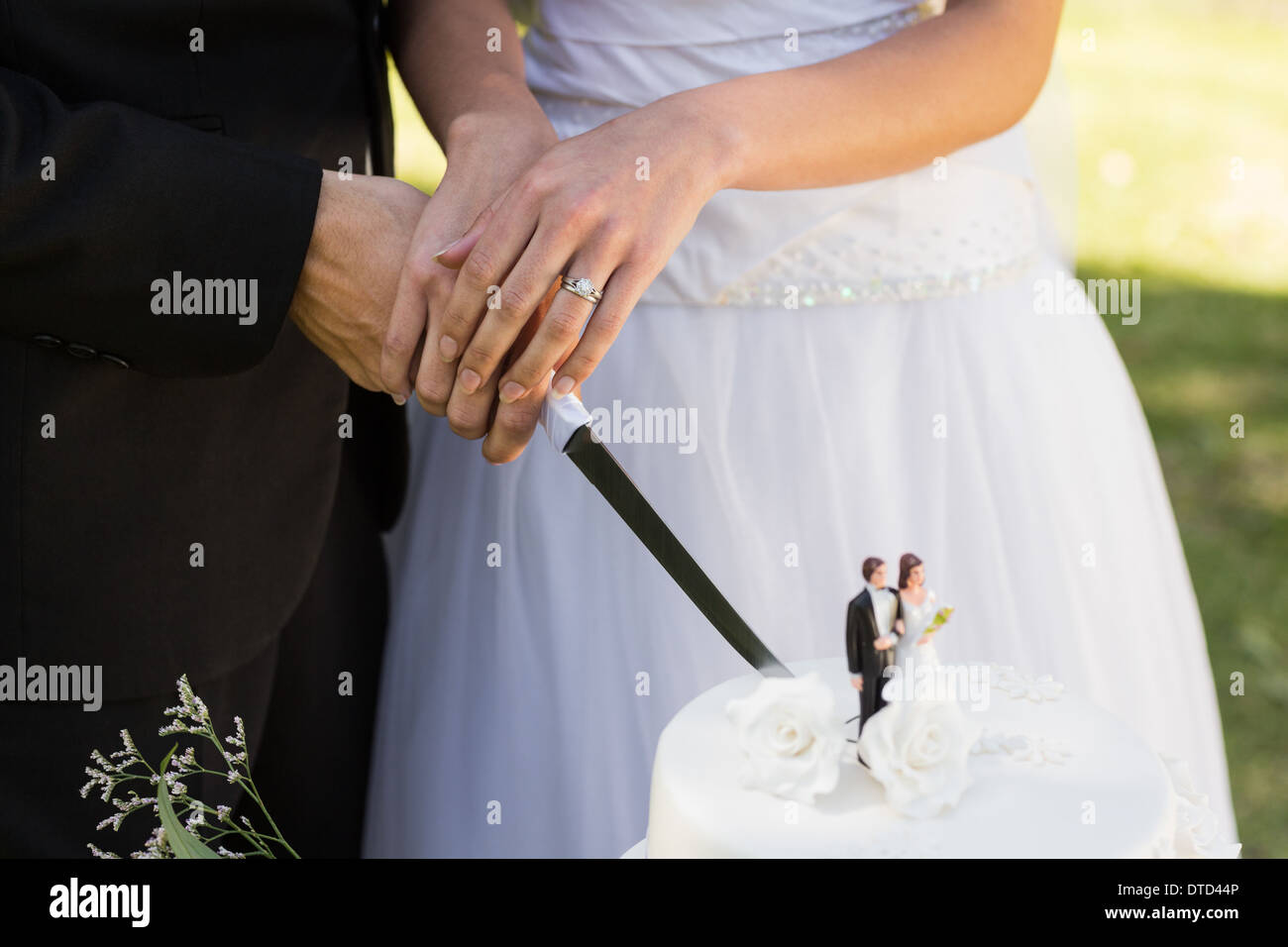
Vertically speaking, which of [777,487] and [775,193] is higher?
[775,193]

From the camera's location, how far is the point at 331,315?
3.95 feet

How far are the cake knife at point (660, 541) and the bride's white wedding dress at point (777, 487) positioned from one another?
0.44m

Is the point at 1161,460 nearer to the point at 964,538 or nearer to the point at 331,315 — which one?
the point at 964,538

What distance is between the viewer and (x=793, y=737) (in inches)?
32.8

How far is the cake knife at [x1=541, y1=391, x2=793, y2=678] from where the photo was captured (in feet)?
3.10

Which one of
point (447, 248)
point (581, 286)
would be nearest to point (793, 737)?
point (581, 286)

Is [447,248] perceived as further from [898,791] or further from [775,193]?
[898,791]

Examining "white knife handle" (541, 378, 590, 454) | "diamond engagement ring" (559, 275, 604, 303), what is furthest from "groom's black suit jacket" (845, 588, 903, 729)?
"diamond engagement ring" (559, 275, 604, 303)

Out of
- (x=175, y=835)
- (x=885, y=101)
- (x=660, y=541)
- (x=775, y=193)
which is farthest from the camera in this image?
(x=775, y=193)

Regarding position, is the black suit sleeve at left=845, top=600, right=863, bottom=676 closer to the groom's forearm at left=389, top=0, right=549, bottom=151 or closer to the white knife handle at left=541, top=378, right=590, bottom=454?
the white knife handle at left=541, top=378, right=590, bottom=454

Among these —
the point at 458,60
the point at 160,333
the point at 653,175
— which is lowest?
the point at 160,333

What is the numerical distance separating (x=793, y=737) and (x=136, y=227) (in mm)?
705

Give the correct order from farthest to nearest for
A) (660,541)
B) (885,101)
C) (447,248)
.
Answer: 1. (885,101)
2. (447,248)
3. (660,541)

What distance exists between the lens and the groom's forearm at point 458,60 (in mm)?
1376
